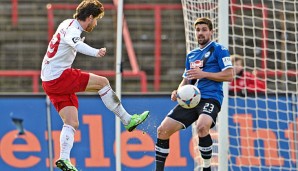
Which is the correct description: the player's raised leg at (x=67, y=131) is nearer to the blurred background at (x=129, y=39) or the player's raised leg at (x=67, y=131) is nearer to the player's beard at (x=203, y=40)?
the player's beard at (x=203, y=40)

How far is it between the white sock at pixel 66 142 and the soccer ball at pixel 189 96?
1187 mm

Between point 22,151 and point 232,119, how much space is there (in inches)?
112

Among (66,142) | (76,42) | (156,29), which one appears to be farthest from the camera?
(156,29)

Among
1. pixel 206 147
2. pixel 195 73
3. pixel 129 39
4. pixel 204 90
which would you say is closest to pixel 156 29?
pixel 129 39

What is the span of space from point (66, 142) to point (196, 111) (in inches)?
57.9

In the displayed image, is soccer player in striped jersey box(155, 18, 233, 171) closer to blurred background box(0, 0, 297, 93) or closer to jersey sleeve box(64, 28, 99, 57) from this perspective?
jersey sleeve box(64, 28, 99, 57)

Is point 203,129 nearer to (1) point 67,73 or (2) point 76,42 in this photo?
(1) point 67,73

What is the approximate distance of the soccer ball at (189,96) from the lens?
31.6ft

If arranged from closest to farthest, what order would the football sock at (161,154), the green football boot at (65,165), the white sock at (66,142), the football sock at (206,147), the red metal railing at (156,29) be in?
the green football boot at (65,165), the white sock at (66,142), the football sock at (206,147), the football sock at (161,154), the red metal railing at (156,29)

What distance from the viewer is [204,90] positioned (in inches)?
389

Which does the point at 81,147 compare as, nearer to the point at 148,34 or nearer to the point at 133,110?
the point at 133,110

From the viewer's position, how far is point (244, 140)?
39.7ft

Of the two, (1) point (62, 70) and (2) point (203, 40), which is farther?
(2) point (203, 40)

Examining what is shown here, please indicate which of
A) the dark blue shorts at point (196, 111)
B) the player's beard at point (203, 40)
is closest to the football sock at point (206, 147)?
the dark blue shorts at point (196, 111)
